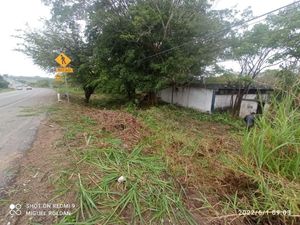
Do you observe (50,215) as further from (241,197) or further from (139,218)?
(241,197)

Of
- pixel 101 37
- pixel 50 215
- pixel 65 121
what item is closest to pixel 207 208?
pixel 50 215

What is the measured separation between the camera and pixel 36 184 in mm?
2166

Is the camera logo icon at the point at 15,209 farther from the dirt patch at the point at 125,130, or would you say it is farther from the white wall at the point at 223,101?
the white wall at the point at 223,101

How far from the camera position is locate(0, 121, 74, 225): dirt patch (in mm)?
1691

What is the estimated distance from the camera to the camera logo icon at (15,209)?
173cm

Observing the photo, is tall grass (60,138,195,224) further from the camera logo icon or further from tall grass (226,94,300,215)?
tall grass (226,94,300,215)

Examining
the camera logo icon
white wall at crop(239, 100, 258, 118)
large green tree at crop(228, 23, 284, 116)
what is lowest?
white wall at crop(239, 100, 258, 118)

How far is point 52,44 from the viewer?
13.2 m

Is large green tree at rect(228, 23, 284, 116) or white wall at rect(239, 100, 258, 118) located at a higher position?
large green tree at rect(228, 23, 284, 116)

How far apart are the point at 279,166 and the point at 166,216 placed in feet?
4.81

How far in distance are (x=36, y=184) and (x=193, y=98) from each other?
488 inches

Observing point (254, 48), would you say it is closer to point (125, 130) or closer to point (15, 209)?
point (125, 130)

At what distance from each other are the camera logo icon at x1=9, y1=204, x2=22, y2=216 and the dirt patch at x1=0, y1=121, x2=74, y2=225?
2 cm

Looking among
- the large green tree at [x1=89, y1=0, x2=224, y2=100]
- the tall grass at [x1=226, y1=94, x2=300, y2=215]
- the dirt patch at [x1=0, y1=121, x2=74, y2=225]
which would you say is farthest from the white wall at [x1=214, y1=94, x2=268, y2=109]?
the dirt patch at [x1=0, y1=121, x2=74, y2=225]
